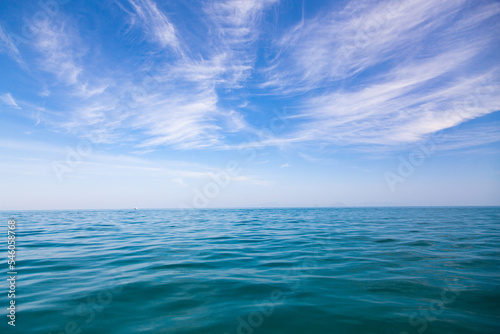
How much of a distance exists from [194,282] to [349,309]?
4096mm

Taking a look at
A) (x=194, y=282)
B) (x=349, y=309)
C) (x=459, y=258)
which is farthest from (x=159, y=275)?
(x=459, y=258)

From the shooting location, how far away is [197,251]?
1073 centimetres

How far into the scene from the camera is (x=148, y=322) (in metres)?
4.46

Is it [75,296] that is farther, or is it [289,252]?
[289,252]

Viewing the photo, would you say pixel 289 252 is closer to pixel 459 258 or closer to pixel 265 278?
pixel 265 278

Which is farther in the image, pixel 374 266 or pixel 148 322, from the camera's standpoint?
pixel 374 266

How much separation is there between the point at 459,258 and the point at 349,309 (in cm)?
710

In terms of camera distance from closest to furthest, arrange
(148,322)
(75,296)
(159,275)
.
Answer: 1. (148,322)
2. (75,296)
3. (159,275)

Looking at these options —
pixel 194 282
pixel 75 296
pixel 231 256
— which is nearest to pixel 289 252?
pixel 231 256

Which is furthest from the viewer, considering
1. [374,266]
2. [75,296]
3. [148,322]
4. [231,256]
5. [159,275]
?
[231,256]

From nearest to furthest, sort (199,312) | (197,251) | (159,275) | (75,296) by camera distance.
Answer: (199,312), (75,296), (159,275), (197,251)

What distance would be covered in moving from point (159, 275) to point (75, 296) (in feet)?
7.01

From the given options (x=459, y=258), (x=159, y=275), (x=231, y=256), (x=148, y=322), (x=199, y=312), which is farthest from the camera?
(x=231, y=256)

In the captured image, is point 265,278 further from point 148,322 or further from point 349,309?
point 148,322
